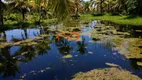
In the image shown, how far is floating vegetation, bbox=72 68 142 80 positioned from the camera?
525 inches

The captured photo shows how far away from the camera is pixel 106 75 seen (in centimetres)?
1369

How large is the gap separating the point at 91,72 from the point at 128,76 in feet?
7.32

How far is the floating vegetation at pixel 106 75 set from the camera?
13336mm

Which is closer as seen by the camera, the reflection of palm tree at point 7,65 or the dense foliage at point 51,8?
the dense foliage at point 51,8

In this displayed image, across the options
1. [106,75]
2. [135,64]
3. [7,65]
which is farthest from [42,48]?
[106,75]

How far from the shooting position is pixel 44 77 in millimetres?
14281

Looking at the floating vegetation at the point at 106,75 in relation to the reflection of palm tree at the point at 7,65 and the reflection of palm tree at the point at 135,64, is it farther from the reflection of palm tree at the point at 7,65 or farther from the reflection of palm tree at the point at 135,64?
the reflection of palm tree at the point at 7,65

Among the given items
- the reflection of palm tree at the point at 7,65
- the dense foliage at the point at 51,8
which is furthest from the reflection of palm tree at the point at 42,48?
the dense foliage at the point at 51,8

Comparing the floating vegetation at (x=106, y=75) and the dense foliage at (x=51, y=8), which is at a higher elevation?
the dense foliage at (x=51, y=8)

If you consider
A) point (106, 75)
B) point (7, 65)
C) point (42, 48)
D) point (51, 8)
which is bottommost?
point (7, 65)

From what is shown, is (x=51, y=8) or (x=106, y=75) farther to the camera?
(x=106, y=75)

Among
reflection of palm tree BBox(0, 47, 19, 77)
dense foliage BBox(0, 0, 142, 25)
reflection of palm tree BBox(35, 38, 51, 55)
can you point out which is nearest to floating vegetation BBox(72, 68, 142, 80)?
dense foliage BBox(0, 0, 142, 25)

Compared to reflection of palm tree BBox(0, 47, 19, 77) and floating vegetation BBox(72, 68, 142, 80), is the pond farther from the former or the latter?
floating vegetation BBox(72, 68, 142, 80)

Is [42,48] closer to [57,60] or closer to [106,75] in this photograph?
[57,60]
